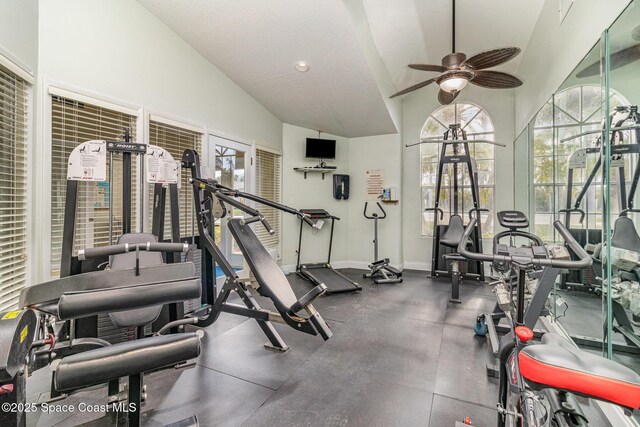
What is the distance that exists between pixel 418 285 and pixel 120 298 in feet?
14.0

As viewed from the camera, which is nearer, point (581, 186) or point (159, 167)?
point (581, 186)

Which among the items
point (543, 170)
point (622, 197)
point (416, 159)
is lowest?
point (622, 197)

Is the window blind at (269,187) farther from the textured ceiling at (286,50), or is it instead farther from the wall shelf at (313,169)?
the textured ceiling at (286,50)

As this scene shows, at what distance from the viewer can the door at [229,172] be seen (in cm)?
396

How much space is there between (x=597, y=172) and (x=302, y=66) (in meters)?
3.21

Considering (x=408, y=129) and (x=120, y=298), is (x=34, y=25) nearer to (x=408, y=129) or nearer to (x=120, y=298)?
(x=120, y=298)

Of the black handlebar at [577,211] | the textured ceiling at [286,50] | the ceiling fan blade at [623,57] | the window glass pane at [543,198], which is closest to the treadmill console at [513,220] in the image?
the black handlebar at [577,211]

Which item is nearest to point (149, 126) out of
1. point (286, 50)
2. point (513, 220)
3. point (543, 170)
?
point (286, 50)

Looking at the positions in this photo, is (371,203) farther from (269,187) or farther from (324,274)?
(269,187)

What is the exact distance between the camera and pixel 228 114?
4.09 meters

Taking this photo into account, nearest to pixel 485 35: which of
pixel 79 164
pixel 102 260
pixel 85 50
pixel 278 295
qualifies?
pixel 278 295

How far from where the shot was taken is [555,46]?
307cm

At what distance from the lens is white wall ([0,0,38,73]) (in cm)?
187

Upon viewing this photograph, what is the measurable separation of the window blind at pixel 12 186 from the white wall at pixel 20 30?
0.15m
